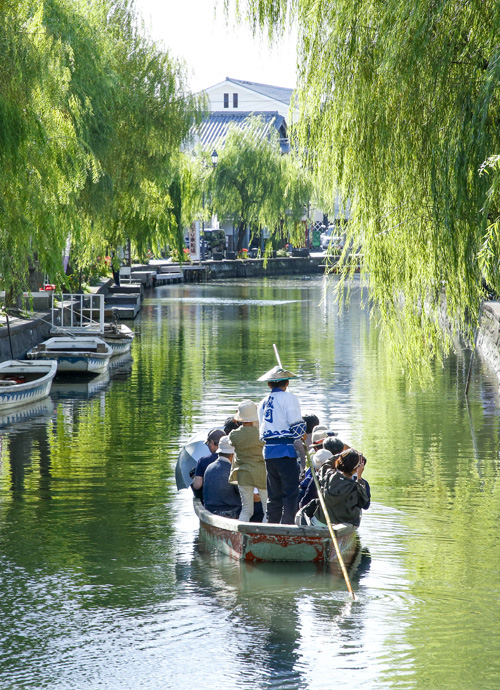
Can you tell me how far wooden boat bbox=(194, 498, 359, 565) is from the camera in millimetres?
9336

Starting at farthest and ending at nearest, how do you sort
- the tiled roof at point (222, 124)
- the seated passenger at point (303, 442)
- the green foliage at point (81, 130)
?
the tiled roof at point (222, 124) < the green foliage at point (81, 130) < the seated passenger at point (303, 442)

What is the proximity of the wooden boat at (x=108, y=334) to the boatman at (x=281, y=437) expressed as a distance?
15798 mm

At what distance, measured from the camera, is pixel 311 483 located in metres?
10.1

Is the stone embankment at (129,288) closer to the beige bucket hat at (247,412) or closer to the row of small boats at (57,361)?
the row of small boats at (57,361)

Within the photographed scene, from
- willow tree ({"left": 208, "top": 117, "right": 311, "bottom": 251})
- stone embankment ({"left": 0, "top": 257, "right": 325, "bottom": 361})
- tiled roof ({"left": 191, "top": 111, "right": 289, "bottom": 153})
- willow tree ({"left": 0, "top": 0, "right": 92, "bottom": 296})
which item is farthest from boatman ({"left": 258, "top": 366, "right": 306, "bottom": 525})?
tiled roof ({"left": 191, "top": 111, "right": 289, "bottom": 153})

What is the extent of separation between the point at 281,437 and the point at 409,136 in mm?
3090

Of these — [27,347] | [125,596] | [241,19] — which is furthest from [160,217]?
[125,596]

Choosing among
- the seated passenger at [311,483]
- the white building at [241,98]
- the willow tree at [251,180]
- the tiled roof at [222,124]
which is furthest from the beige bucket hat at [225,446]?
the white building at [241,98]

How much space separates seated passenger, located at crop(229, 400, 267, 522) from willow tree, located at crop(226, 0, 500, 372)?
185 cm

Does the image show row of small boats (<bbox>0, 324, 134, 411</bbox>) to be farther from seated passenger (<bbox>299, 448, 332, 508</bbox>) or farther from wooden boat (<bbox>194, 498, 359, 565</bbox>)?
wooden boat (<bbox>194, 498, 359, 565</bbox>)

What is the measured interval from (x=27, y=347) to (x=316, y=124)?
14991mm

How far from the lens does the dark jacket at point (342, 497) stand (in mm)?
9500

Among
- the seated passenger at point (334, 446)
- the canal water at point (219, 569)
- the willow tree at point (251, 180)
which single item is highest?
the willow tree at point (251, 180)

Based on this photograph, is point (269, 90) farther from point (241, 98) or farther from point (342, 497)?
point (342, 497)
